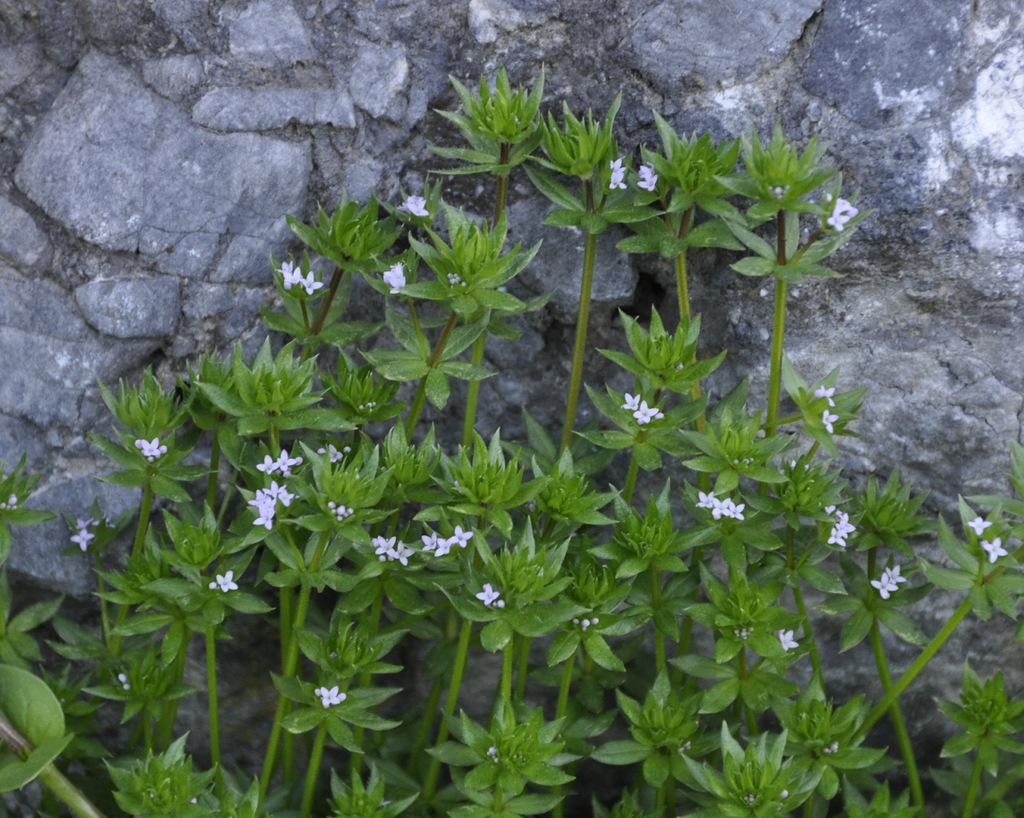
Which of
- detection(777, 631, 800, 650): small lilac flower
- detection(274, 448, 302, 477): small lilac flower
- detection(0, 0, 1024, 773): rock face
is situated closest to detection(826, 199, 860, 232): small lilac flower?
detection(0, 0, 1024, 773): rock face

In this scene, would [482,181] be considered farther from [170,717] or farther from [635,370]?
[170,717]

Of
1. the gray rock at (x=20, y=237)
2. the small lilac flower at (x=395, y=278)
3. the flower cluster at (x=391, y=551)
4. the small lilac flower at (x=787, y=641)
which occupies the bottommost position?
the small lilac flower at (x=787, y=641)

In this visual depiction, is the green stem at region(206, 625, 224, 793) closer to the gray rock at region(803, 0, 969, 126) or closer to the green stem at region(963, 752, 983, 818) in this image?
the green stem at region(963, 752, 983, 818)

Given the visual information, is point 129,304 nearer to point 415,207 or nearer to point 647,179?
point 415,207

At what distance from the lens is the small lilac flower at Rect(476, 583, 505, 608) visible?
8.21 feet

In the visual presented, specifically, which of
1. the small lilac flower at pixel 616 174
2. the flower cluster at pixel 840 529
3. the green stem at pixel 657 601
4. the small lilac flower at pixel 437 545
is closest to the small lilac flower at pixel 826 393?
the flower cluster at pixel 840 529

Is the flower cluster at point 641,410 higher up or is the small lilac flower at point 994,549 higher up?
the flower cluster at point 641,410

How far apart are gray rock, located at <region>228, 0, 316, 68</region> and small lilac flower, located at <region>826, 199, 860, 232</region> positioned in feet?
4.55

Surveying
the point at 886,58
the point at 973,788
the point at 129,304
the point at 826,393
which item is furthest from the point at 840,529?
the point at 129,304

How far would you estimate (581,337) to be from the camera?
290 cm

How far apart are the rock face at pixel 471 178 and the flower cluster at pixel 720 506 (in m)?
0.49

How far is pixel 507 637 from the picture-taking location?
250 cm

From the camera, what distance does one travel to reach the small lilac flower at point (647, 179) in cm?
272

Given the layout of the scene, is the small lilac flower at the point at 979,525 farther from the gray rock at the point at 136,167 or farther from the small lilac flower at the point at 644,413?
the gray rock at the point at 136,167
